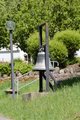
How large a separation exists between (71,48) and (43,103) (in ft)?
41.2

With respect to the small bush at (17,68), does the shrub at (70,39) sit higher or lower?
higher

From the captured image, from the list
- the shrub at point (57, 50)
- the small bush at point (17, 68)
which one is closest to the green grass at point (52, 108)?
the shrub at point (57, 50)

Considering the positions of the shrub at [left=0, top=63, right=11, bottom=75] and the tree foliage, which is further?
the tree foliage

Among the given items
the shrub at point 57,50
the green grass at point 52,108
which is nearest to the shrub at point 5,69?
the shrub at point 57,50

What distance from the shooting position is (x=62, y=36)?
19.0 m

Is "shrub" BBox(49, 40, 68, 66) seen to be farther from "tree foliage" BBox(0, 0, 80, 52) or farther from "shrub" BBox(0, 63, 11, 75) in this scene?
"shrub" BBox(0, 63, 11, 75)

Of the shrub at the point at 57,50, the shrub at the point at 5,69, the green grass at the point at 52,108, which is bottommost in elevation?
the shrub at the point at 5,69

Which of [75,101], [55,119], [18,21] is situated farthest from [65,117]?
[18,21]

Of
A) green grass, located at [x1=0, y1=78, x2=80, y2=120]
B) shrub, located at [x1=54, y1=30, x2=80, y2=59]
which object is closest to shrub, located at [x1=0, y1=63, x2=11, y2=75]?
shrub, located at [x1=54, y1=30, x2=80, y2=59]

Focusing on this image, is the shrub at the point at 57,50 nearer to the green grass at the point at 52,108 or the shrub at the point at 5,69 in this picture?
the shrub at the point at 5,69

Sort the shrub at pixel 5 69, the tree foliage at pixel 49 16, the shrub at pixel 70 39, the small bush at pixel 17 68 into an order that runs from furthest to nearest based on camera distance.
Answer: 1. the tree foliage at pixel 49 16
2. the shrub at pixel 5 69
3. the shrub at pixel 70 39
4. the small bush at pixel 17 68

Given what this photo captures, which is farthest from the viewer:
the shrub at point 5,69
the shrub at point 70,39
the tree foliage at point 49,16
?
the tree foliage at point 49,16

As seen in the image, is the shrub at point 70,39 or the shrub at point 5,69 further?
the shrub at point 5,69

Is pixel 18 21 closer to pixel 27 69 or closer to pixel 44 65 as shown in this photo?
pixel 27 69
